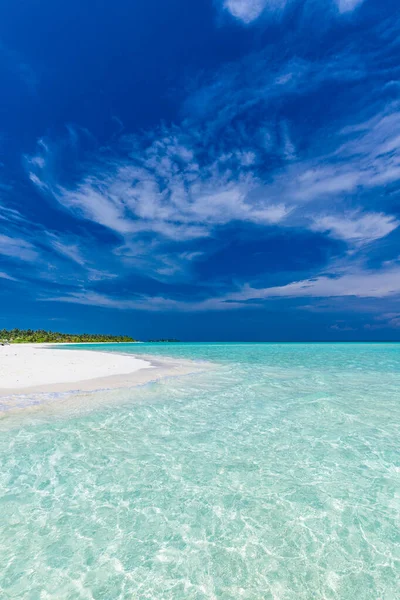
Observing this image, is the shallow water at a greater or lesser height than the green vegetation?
lesser

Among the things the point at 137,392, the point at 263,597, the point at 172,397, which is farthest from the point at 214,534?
the point at 137,392

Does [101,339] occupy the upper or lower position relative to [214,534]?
upper

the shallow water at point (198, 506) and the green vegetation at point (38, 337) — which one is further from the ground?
the green vegetation at point (38, 337)

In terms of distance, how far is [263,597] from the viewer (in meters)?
3.90

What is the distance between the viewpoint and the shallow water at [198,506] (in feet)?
13.8

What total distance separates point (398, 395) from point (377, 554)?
14667 millimetres

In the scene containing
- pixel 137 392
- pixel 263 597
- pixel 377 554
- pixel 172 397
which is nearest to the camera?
pixel 263 597

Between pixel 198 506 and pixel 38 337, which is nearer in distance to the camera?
pixel 198 506

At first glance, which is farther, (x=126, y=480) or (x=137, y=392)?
(x=137, y=392)

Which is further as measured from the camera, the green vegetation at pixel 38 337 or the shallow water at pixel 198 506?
the green vegetation at pixel 38 337

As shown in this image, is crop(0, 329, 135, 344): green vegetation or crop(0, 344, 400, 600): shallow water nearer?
crop(0, 344, 400, 600): shallow water

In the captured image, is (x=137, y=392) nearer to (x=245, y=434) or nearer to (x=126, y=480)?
(x=245, y=434)

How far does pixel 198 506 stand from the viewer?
5.96m

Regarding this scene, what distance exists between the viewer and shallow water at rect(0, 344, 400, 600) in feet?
13.8
